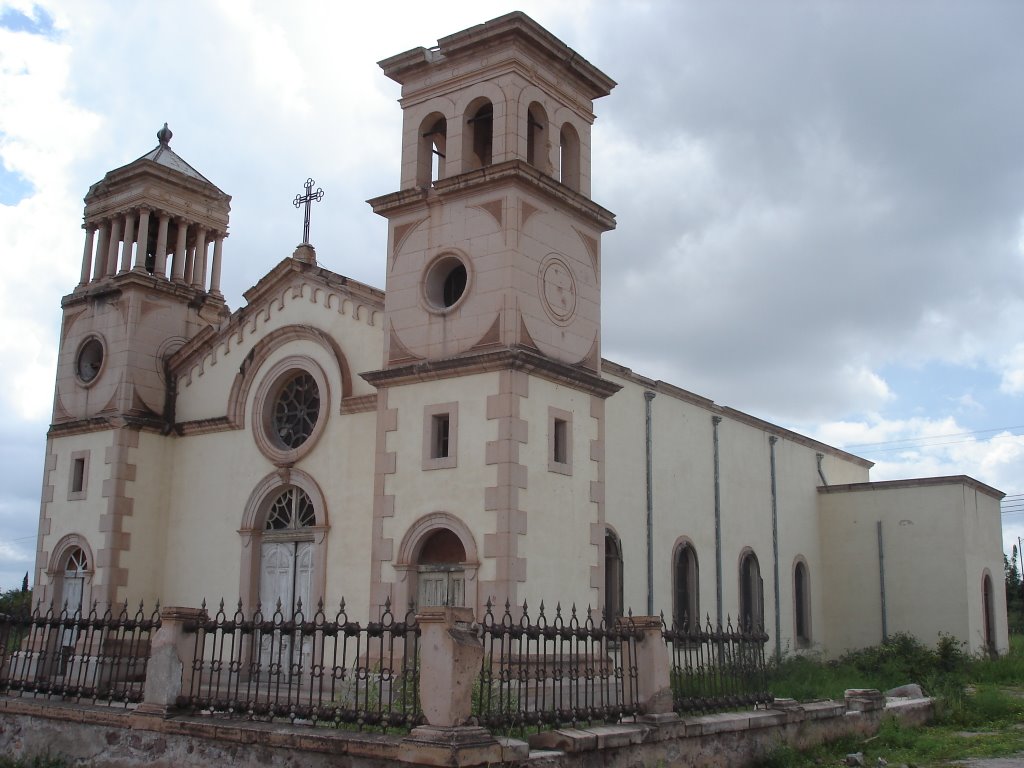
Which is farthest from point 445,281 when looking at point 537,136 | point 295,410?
point 295,410

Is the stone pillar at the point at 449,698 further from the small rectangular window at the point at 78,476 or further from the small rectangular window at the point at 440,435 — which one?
the small rectangular window at the point at 78,476

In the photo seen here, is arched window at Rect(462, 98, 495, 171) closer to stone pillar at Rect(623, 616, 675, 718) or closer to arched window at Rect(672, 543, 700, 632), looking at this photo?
stone pillar at Rect(623, 616, 675, 718)

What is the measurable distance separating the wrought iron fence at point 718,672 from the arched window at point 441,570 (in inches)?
145

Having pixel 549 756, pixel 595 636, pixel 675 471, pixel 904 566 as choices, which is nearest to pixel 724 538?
pixel 675 471

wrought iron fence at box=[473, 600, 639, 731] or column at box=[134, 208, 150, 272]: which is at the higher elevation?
column at box=[134, 208, 150, 272]

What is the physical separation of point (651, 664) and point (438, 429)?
6.00 m

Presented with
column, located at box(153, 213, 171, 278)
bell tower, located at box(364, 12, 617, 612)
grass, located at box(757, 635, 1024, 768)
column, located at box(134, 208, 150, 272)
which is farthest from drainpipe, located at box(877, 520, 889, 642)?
column, located at box(134, 208, 150, 272)

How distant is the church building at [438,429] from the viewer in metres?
16.5

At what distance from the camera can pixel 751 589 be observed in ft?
86.7

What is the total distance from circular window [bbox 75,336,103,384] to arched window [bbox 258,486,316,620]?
5.59m

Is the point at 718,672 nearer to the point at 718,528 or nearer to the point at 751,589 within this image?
the point at 718,528

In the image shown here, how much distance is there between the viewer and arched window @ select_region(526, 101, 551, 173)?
59.5 feet

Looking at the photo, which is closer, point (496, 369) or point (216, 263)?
point (496, 369)

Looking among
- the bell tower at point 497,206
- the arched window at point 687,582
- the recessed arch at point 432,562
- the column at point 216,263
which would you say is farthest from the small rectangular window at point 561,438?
the column at point 216,263
